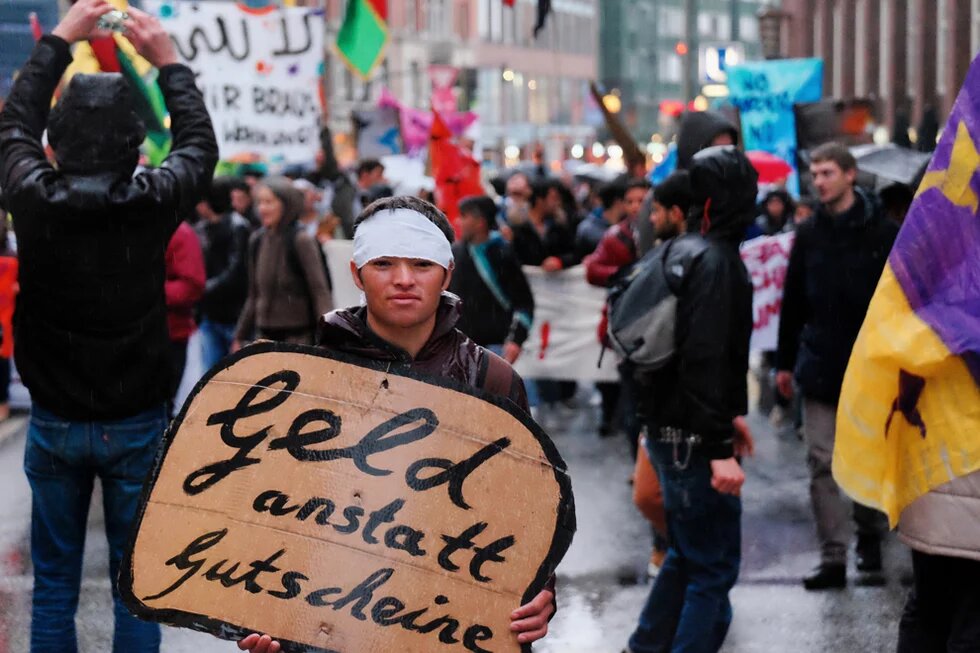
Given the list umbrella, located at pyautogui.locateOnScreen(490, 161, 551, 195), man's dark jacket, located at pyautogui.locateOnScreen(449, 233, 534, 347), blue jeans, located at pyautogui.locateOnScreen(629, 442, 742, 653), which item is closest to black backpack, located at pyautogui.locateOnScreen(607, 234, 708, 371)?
blue jeans, located at pyautogui.locateOnScreen(629, 442, 742, 653)

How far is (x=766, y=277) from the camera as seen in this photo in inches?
425

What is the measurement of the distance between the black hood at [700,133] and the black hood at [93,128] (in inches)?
126

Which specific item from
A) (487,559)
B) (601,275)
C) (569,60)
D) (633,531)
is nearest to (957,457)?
(487,559)

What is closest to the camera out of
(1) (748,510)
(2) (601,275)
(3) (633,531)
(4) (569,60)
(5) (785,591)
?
(5) (785,591)

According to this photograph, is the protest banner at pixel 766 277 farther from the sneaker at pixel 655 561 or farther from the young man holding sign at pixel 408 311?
the young man holding sign at pixel 408 311

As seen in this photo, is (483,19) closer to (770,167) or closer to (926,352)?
(770,167)

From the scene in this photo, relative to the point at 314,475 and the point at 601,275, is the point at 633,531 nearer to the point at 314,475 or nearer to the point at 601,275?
the point at 601,275

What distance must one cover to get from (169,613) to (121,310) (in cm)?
147

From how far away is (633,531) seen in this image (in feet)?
26.1

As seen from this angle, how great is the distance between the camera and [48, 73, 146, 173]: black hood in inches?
167

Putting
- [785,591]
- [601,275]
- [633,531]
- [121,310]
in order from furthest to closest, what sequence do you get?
[601,275] < [633,531] < [785,591] < [121,310]

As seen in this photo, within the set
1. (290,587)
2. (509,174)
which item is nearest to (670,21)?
(509,174)

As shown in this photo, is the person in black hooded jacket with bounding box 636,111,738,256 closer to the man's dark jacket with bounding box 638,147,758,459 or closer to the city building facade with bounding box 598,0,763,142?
the man's dark jacket with bounding box 638,147,758,459

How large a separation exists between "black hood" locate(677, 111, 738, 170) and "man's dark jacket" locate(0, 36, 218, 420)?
122 inches
